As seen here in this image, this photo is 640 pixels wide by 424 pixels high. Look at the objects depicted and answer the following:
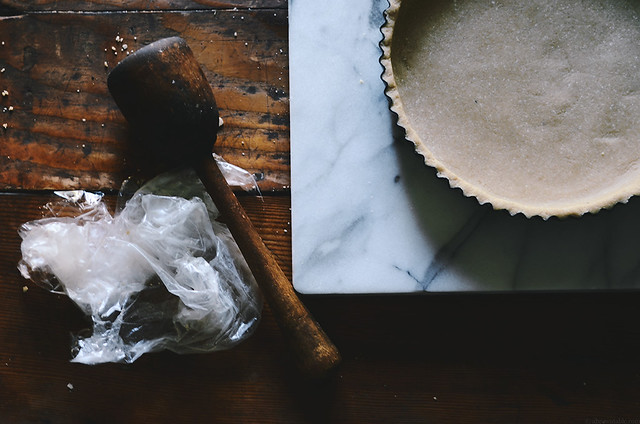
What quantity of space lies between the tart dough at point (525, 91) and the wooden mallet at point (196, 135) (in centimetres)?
27

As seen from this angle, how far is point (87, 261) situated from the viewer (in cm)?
81

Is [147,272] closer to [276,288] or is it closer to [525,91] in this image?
[276,288]

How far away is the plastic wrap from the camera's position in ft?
2.64

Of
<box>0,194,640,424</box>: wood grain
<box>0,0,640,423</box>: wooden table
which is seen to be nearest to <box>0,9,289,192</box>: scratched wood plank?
<box>0,0,640,423</box>: wooden table

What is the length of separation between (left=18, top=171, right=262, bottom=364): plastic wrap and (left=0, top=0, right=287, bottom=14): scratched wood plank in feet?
0.88

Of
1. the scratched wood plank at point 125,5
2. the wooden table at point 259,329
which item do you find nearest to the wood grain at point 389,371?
the wooden table at point 259,329

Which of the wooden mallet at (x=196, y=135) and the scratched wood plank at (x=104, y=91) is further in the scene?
the scratched wood plank at (x=104, y=91)

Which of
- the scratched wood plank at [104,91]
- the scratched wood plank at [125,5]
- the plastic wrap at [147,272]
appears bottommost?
the plastic wrap at [147,272]

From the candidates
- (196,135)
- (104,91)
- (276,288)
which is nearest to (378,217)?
(276,288)

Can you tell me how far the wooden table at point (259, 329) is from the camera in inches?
32.2

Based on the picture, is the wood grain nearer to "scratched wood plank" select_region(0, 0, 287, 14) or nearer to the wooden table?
the wooden table

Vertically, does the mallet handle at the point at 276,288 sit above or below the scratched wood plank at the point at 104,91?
below

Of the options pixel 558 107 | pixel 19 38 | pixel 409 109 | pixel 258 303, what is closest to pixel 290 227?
pixel 258 303

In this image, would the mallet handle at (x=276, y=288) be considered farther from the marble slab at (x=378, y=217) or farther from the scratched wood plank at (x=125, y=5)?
the scratched wood plank at (x=125, y=5)
